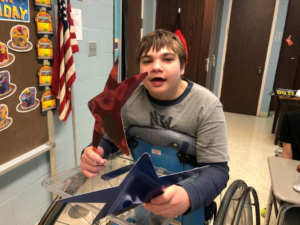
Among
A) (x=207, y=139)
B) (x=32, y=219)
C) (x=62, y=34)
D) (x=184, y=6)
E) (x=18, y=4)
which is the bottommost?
(x=32, y=219)

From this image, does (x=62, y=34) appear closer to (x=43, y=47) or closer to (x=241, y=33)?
(x=43, y=47)

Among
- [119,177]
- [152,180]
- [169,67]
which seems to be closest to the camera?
[152,180]

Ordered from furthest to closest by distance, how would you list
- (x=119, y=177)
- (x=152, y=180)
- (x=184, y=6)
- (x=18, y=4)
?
(x=184, y=6), (x=18, y=4), (x=119, y=177), (x=152, y=180)

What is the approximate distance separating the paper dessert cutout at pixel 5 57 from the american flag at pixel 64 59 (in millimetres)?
309

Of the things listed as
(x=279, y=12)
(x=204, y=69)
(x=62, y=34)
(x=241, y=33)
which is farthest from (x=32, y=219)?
(x=279, y=12)

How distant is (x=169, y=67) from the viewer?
846 millimetres

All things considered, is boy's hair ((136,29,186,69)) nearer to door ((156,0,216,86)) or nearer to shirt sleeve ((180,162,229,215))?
shirt sleeve ((180,162,229,215))

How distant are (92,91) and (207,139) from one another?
145 centimetres

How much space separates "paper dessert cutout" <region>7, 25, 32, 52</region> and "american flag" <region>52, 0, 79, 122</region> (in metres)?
0.20

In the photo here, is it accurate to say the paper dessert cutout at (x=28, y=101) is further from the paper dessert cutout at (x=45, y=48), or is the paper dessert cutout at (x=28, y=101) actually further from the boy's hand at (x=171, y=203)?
the boy's hand at (x=171, y=203)

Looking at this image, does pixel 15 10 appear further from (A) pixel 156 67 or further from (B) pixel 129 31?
(B) pixel 129 31

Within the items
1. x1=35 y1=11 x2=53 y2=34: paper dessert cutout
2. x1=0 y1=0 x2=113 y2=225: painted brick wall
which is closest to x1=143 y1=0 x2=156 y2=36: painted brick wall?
x1=0 y1=0 x2=113 y2=225: painted brick wall

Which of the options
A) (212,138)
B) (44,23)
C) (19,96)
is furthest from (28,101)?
(212,138)

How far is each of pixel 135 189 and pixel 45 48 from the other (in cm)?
Answer: 129
